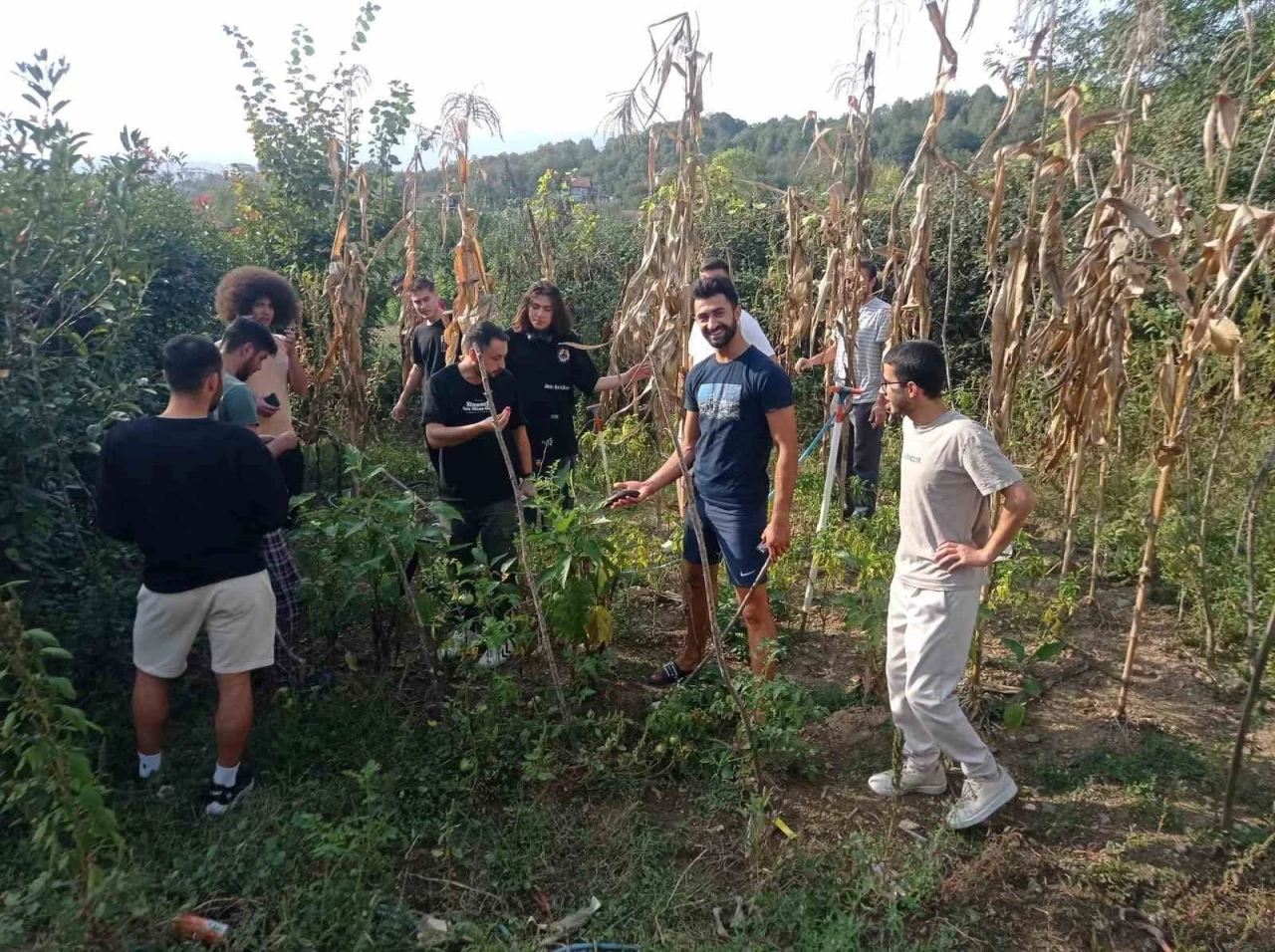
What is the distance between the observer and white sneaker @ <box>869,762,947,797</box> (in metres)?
3.01

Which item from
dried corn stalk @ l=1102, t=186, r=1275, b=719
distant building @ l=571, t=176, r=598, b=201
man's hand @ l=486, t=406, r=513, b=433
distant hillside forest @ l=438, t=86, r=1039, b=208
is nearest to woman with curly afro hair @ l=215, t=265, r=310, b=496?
man's hand @ l=486, t=406, r=513, b=433

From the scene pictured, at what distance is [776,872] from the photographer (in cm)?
261

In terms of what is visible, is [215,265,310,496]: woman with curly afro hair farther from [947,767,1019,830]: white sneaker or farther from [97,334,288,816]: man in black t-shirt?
[947,767,1019,830]: white sneaker

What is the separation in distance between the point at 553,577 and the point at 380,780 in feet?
3.15

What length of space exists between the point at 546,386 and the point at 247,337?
1566 mm

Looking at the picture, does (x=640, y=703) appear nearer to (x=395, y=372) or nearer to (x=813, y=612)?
(x=813, y=612)

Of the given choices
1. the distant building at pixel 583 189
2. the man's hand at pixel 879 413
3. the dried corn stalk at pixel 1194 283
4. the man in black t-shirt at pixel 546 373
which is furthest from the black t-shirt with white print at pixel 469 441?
the distant building at pixel 583 189

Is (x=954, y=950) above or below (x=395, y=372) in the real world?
below

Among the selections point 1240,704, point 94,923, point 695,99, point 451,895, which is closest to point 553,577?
point 451,895

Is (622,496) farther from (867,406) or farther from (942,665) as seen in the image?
(867,406)

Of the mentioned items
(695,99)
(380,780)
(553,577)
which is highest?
(695,99)

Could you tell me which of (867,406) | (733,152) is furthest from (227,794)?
(733,152)

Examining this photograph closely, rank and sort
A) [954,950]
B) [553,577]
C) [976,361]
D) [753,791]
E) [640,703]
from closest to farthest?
[954,950]
[753,791]
[553,577]
[640,703]
[976,361]

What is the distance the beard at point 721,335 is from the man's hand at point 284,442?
186 cm
